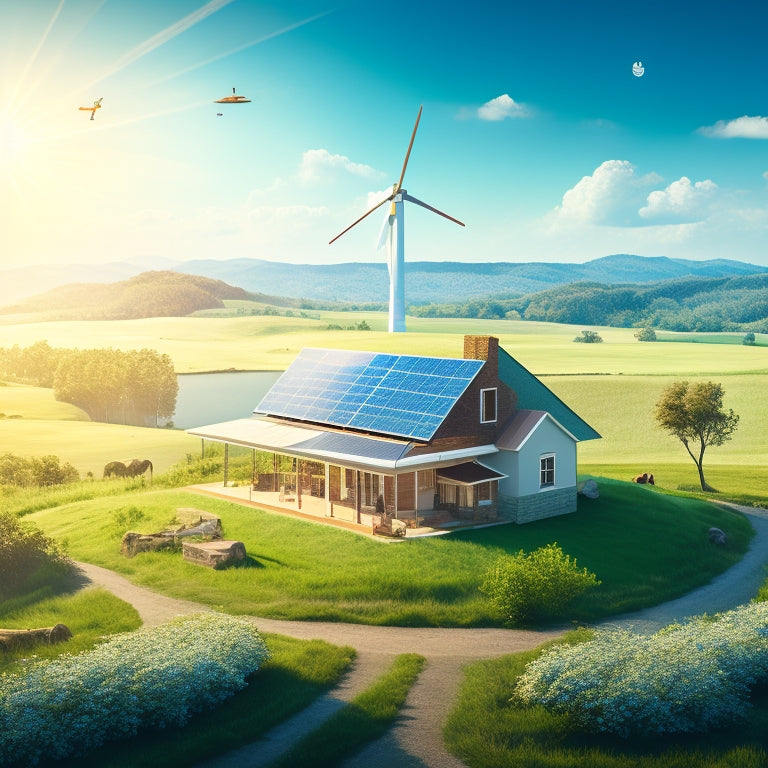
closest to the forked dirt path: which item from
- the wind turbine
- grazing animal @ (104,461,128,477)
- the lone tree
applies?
the lone tree

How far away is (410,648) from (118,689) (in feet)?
26.7

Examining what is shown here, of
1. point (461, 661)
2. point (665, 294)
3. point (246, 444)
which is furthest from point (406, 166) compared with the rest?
point (665, 294)

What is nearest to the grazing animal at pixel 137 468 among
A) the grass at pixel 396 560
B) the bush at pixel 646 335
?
the grass at pixel 396 560

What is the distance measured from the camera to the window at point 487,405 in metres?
35.1

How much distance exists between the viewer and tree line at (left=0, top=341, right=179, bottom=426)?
79000 mm

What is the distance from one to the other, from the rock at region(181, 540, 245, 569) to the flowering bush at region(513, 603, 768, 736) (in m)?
11.3

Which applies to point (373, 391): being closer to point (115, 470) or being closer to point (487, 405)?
point (487, 405)

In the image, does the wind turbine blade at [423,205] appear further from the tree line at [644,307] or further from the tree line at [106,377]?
the tree line at [644,307]

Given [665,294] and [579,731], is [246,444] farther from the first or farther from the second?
[665,294]

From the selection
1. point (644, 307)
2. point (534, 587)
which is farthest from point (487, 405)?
point (644, 307)

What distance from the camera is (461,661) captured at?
2255 centimetres

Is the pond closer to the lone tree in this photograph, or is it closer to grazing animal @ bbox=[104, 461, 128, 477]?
grazing animal @ bbox=[104, 461, 128, 477]

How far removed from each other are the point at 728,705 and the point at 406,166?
4913cm

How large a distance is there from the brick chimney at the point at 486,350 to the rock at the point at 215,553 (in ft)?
38.2
